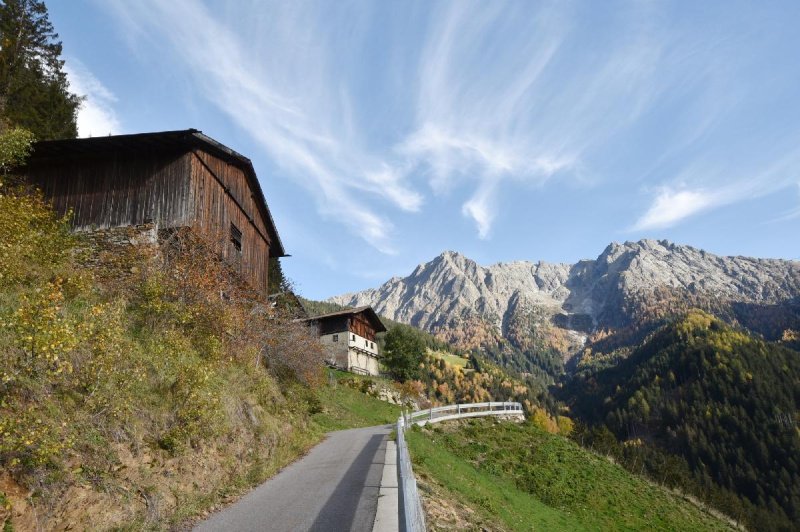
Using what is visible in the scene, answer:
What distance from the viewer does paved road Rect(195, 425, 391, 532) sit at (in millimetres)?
9359

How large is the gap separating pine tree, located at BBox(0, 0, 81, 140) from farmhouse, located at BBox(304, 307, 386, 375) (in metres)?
33.0

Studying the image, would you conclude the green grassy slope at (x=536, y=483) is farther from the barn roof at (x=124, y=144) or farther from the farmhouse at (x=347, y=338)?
the farmhouse at (x=347, y=338)

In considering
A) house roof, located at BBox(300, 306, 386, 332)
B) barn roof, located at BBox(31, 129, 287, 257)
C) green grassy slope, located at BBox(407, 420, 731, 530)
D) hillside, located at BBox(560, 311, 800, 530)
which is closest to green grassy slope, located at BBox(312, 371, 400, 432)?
green grassy slope, located at BBox(407, 420, 731, 530)

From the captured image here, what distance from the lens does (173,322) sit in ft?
51.3

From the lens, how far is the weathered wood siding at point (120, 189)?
22.1 metres

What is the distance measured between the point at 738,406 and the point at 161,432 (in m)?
215

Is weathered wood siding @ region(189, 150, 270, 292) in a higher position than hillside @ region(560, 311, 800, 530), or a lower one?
higher

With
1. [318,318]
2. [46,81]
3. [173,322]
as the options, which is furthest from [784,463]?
[46,81]

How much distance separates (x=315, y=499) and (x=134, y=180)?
62.7ft

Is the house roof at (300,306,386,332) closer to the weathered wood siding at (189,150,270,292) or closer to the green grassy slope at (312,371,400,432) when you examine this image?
the green grassy slope at (312,371,400,432)

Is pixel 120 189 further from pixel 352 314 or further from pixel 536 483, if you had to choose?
pixel 352 314

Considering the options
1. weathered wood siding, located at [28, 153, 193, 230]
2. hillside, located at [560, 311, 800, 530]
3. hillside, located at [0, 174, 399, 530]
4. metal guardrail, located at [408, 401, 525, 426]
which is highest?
weathered wood siding, located at [28, 153, 193, 230]

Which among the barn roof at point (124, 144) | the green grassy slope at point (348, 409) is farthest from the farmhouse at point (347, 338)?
the barn roof at point (124, 144)

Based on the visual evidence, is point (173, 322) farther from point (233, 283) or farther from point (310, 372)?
point (310, 372)
